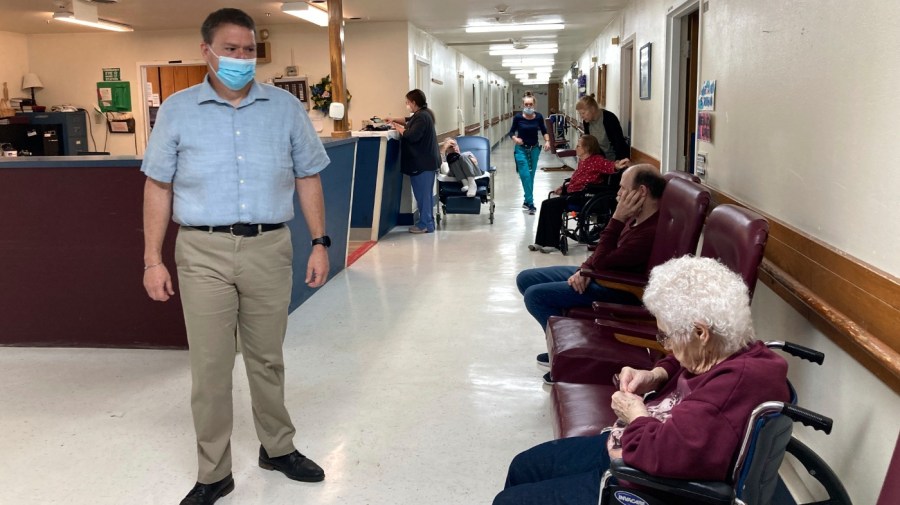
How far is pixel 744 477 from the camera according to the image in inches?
55.7

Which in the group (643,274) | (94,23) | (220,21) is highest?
(94,23)

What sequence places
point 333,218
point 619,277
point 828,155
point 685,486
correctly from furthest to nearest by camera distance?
point 333,218 → point 619,277 → point 828,155 → point 685,486

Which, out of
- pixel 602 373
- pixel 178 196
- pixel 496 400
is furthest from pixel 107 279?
pixel 602 373

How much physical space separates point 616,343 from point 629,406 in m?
0.92

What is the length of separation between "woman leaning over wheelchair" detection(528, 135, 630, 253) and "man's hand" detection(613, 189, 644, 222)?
3.03 m

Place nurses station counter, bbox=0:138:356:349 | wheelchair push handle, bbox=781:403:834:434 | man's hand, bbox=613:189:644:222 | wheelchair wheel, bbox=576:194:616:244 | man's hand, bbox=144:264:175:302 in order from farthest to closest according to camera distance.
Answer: wheelchair wheel, bbox=576:194:616:244 → nurses station counter, bbox=0:138:356:349 → man's hand, bbox=613:189:644:222 → man's hand, bbox=144:264:175:302 → wheelchair push handle, bbox=781:403:834:434

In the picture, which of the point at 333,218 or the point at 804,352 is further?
the point at 333,218

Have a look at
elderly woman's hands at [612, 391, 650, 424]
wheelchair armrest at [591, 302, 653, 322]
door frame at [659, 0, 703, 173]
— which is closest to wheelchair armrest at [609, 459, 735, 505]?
elderly woman's hands at [612, 391, 650, 424]

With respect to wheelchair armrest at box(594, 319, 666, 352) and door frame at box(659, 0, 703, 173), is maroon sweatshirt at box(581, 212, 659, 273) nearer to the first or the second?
wheelchair armrest at box(594, 319, 666, 352)

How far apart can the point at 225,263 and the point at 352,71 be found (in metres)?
7.56

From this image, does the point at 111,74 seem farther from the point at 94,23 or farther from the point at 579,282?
the point at 579,282

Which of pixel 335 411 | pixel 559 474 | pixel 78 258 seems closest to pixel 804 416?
pixel 559 474

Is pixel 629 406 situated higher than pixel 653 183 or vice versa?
pixel 653 183

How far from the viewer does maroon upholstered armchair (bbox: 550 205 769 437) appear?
198 cm
